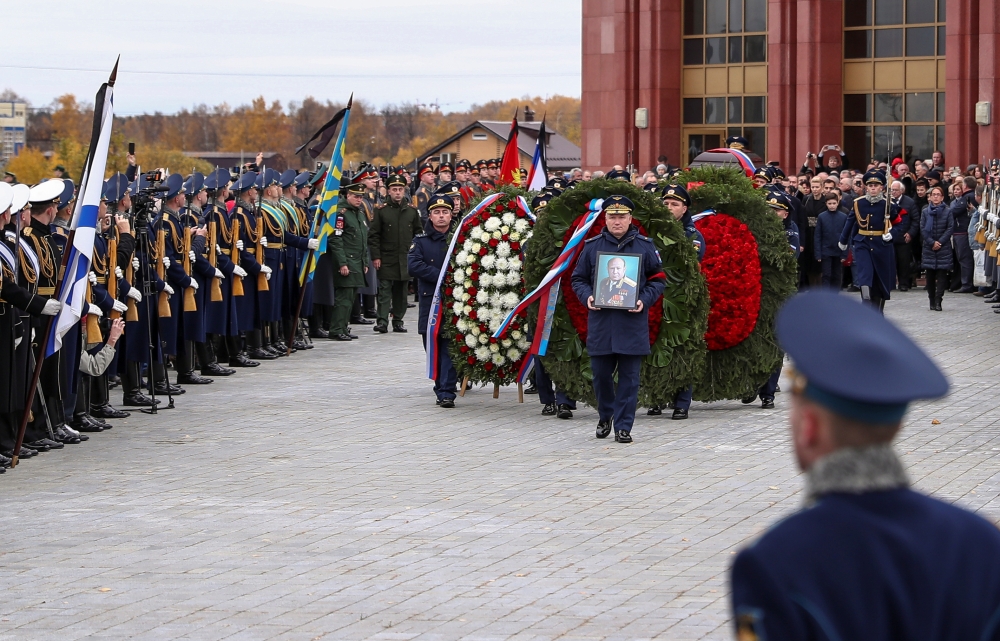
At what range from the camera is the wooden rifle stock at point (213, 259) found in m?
16.6

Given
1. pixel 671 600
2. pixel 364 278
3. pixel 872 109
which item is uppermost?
pixel 872 109

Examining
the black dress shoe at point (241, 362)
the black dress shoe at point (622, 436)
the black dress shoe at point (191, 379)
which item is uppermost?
the black dress shoe at point (241, 362)

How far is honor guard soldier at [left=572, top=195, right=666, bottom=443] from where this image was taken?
12.0 m

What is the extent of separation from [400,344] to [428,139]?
134 metres

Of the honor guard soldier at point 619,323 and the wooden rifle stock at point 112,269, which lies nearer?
the honor guard soldier at point 619,323

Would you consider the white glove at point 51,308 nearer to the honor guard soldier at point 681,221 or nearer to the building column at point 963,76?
the honor guard soldier at point 681,221

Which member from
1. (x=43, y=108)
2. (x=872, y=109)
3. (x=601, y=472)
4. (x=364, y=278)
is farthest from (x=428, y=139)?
(x=601, y=472)

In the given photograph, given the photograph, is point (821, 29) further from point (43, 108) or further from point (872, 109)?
point (43, 108)

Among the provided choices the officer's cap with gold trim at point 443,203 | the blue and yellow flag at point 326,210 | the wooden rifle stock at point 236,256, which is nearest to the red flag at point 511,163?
the officer's cap with gold trim at point 443,203

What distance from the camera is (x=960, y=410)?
13500 millimetres

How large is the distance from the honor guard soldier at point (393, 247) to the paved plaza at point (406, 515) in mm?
6402

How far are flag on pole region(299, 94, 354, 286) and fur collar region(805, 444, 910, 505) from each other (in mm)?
16444

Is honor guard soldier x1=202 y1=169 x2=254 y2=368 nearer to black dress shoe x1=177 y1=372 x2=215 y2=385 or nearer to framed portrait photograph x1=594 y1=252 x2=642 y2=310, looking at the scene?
black dress shoe x1=177 y1=372 x2=215 y2=385

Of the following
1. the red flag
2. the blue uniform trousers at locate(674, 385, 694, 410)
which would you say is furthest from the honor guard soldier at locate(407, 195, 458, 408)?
the blue uniform trousers at locate(674, 385, 694, 410)
